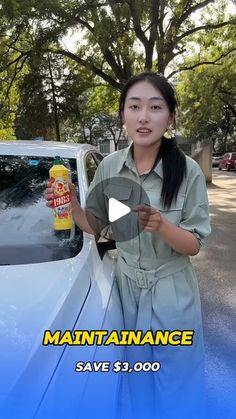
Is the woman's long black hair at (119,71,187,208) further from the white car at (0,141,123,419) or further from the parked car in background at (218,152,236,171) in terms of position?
the parked car in background at (218,152,236,171)

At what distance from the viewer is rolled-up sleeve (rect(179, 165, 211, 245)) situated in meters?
1.75

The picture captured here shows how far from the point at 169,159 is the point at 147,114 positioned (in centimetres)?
20

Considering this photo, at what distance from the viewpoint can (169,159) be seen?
183 centimetres

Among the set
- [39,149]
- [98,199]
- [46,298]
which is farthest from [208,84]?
[46,298]

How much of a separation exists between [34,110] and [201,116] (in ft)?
67.3

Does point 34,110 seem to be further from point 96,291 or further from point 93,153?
point 96,291

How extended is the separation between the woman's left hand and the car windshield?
30.4 inches

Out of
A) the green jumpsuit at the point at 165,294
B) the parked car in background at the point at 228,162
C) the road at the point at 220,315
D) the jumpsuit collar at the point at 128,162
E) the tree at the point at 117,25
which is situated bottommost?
the parked car in background at the point at 228,162

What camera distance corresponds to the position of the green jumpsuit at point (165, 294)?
1764 millimetres

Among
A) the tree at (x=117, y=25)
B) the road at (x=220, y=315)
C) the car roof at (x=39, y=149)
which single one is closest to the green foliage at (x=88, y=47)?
the tree at (x=117, y=25)

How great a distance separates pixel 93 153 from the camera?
3.60 meters
